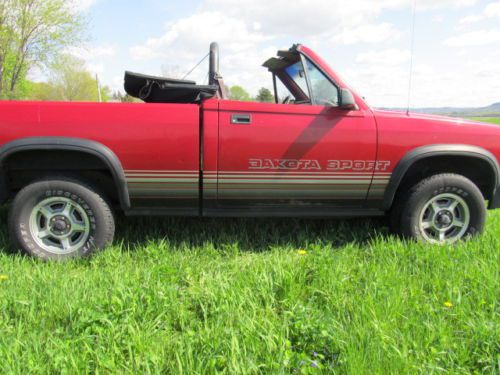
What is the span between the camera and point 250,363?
1.81 metres

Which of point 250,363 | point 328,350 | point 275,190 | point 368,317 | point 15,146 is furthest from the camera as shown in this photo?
Answer: point 275,190

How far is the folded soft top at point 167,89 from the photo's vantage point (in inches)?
124

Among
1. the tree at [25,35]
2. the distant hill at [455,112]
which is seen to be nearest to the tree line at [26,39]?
the tree at [25,35]

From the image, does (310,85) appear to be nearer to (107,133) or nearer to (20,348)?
(107,133)

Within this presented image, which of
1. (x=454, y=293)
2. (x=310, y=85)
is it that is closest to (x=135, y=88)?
(x=310, y=85)

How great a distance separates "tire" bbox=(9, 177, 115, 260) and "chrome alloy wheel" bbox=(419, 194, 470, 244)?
2.71 meters

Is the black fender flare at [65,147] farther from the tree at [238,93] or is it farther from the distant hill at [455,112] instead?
the distant hill at [455,112]

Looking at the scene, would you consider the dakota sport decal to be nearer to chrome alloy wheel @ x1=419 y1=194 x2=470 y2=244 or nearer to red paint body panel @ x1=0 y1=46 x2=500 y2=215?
red paint body panel @ x1=0 y1=46 x2=500 y2=215

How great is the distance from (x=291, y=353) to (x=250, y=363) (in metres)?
0.21

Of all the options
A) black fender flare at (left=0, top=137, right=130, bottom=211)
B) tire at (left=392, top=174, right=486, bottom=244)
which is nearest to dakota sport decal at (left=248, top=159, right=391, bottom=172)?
tire at (left=392, top=174, right=486, bottom=244)

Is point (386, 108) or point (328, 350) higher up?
point (386, 108)

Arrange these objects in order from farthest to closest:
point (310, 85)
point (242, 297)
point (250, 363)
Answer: point (310, 85) → point (242, 297) → point (250, 363)

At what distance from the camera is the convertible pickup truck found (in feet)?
9.61

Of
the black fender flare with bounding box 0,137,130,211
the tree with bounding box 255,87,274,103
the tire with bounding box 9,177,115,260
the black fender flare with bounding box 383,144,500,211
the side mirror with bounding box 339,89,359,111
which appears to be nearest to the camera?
the black fender flare with bounding box 0,137,130,211
